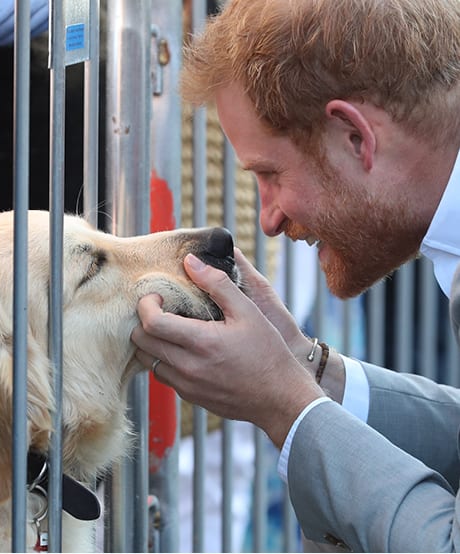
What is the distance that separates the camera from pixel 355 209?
1.95m

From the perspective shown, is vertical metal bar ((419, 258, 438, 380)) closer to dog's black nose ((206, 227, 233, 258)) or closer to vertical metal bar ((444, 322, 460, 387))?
vertical metal bar ((444, 322, 460, 387))

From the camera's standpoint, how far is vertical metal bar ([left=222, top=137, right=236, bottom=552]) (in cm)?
288

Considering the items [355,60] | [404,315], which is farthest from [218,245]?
[404,315]

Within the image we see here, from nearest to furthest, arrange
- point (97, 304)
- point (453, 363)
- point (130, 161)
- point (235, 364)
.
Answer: point (235, 364) < point (97, 304) < point (130, 161) < point (453, 363)

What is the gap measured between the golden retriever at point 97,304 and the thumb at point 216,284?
0.04 m

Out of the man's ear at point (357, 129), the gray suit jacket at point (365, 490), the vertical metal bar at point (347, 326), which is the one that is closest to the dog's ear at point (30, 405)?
the gray suit jacket at point (365, 490)

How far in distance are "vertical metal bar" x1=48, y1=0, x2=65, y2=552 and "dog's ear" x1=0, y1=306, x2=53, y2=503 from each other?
4.7 inches

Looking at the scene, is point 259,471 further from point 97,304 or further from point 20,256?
point 20,256

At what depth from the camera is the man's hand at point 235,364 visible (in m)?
1.71

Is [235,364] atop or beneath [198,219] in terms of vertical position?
beneath

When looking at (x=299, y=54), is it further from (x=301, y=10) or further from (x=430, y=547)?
(x=430, y=547)

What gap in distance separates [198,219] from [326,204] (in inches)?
33.0

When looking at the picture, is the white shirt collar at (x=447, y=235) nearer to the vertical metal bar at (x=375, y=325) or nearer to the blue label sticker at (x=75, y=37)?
the blue label sticker at (x=75, y=37)

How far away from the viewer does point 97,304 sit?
1.97m
